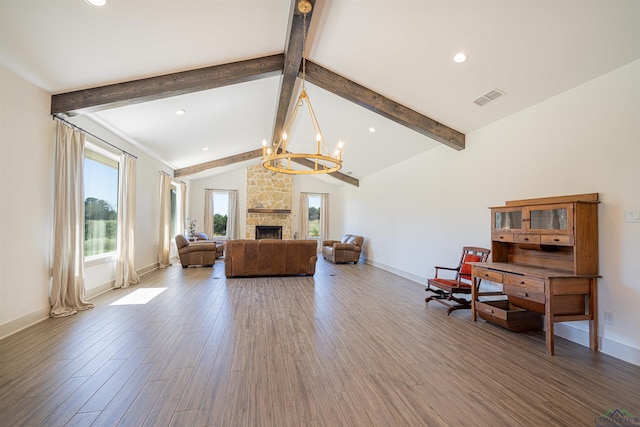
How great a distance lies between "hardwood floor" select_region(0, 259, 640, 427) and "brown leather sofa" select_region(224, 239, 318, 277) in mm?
2148

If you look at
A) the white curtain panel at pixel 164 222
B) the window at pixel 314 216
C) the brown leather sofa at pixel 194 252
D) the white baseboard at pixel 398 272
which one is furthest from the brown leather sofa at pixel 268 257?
the window at pixel 314 216

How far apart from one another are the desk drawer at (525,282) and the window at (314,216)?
852cm

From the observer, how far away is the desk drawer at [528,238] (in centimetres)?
299

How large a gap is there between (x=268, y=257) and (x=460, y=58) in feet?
15.9

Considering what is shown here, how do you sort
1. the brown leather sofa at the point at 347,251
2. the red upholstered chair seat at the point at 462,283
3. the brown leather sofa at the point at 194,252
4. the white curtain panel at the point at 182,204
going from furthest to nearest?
the white curtain panel at the point at 182,204 → the brown leather sofa at the point at 347,251 → the brown leather sofa at the point at 194,252 → the red upholstered chair seat at the point at 462,283

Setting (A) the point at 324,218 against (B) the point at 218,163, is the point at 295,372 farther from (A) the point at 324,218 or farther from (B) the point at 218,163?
(A) the point at 324,218

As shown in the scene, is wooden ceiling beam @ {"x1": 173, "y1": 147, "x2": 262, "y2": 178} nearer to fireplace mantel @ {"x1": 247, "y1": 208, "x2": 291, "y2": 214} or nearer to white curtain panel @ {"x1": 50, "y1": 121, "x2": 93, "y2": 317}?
fireplace mantel @ {"x1": 247, "y1": 208, "x2": 291, "y2": 214}

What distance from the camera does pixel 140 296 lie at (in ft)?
14.7

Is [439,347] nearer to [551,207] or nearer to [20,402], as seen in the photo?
[551,207]

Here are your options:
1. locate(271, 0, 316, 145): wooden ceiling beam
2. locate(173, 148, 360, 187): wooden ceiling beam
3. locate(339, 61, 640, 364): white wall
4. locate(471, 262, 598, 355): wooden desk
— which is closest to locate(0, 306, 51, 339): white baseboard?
locate(271, 0, 316, 145): wooden ceiling beam

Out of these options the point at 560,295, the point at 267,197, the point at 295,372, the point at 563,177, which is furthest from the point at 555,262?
the point at 267,197

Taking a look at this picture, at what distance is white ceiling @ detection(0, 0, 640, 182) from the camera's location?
2416 mm

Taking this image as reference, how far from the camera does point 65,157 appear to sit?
3.50 metres

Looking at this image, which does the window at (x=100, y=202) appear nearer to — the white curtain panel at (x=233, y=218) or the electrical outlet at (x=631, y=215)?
the white curtain panel at (x=233, y=218)
